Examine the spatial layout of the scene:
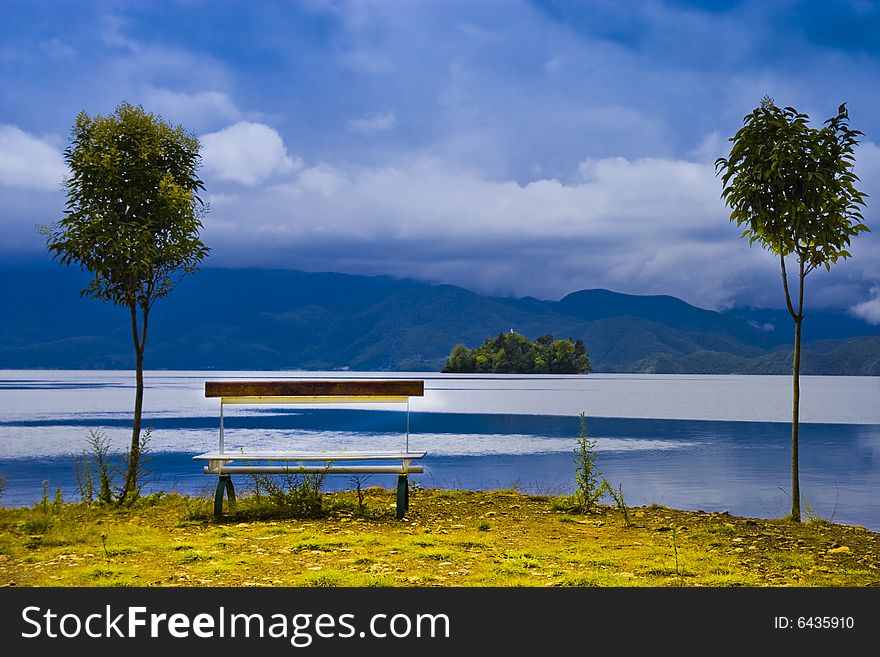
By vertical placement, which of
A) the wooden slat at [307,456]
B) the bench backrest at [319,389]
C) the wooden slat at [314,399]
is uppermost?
the bench backrest at [319,389]

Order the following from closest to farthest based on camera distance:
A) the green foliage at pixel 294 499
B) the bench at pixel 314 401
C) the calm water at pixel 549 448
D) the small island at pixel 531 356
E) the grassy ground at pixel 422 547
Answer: the grassy ground at pixel 422 547, the bench at pixel 314 401, the green foliage at pixel 294 499, the calm water at pixel 549 448, the small island at pixel 531 356

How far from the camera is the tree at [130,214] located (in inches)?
438

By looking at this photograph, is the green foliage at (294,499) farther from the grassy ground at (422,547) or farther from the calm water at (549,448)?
the calm water at (549,448)

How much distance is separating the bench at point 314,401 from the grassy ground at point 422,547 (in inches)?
19.3

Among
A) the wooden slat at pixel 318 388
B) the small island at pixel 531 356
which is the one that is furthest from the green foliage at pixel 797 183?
the small island at pixel 531 356

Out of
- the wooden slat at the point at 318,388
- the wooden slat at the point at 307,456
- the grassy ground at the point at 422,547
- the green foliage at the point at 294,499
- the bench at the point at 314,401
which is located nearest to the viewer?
the grassy ground at the point at 422,547

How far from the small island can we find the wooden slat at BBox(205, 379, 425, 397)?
163 m

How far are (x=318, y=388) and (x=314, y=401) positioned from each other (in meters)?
0.19

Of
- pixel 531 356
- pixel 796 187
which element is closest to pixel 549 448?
pixel 796 187

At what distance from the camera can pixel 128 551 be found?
25.5 feet

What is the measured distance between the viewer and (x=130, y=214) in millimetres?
11414

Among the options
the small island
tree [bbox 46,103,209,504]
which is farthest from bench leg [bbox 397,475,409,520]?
the small island
